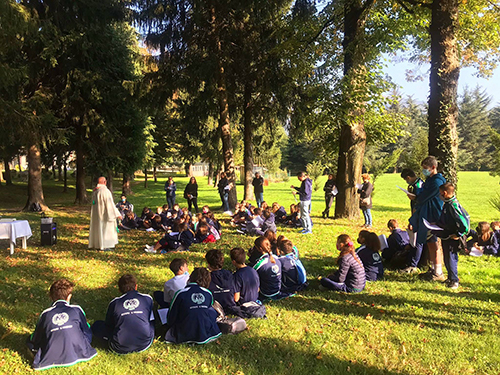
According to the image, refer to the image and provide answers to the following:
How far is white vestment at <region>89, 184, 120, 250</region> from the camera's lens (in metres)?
8.65

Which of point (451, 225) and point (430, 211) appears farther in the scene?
point (430, 211)

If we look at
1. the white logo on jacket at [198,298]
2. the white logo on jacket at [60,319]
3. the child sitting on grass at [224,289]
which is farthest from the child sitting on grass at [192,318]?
the white logo on jacket at [60,319]

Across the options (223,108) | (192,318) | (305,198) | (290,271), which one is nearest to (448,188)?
(290,271)

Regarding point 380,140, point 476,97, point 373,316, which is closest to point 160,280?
point 373,316

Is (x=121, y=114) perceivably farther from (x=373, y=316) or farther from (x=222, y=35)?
(x=373, y=316)

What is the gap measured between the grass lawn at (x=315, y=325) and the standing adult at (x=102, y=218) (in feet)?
2.79

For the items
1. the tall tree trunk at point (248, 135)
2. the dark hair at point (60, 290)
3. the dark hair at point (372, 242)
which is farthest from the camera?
the tall tree trunk at point (248, 135)

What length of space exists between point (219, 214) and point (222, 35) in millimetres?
7426

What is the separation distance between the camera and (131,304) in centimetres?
393

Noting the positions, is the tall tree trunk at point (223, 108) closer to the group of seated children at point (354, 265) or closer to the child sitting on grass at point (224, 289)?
the group of seated children at point (354, 265)

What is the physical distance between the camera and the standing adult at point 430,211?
18.5 feet

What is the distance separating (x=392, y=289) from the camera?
574 cm

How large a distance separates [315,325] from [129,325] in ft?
7.51

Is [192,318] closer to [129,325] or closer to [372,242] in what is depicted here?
[129,325]
